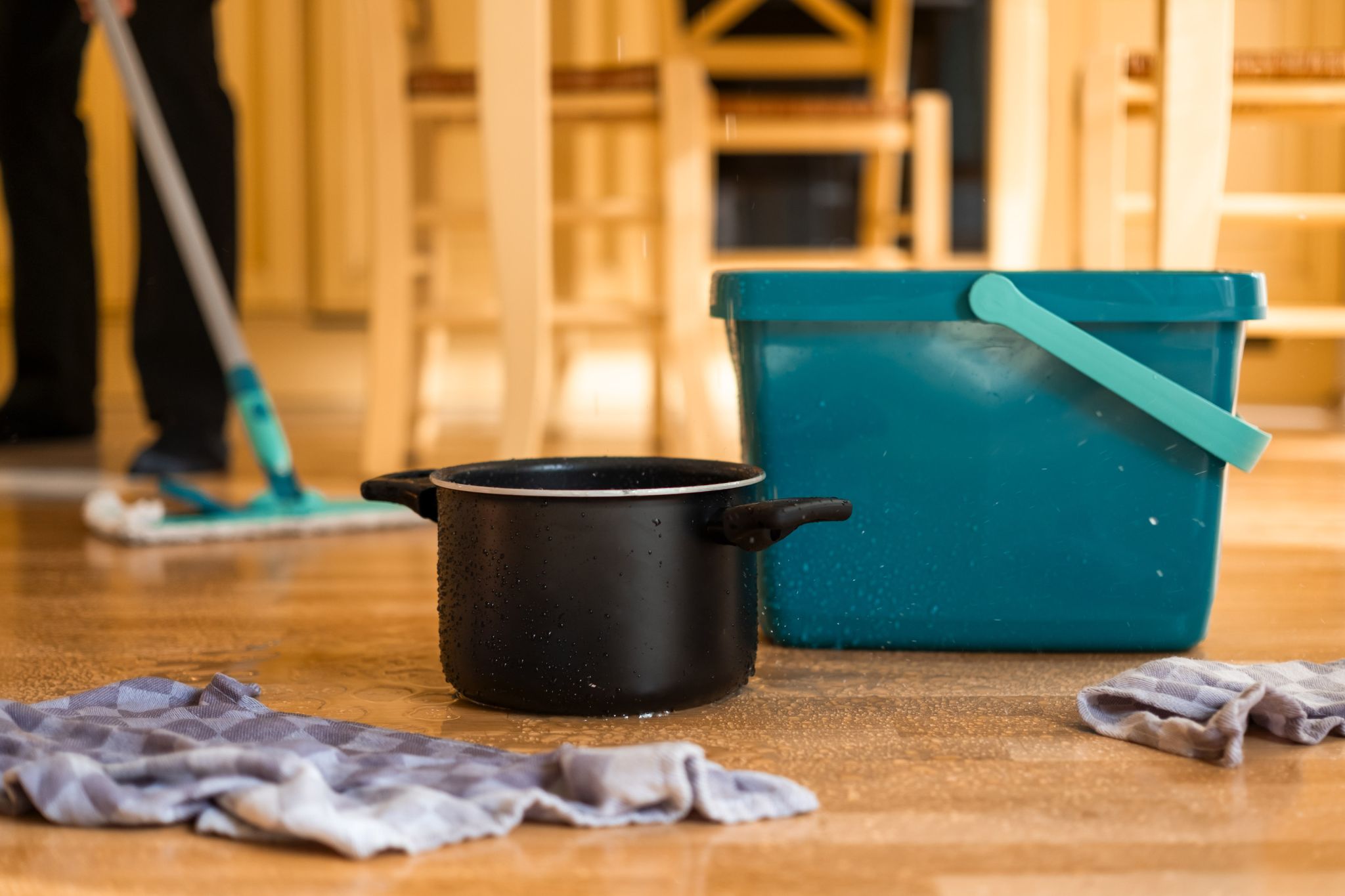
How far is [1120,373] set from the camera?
85 centimetres

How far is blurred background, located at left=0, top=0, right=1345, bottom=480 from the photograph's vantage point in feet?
5.64

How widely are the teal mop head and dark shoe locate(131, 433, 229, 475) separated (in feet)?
1.40

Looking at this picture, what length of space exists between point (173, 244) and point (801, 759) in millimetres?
1579

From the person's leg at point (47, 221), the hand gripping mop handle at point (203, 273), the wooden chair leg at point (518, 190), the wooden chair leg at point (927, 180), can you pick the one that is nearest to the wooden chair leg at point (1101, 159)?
the wooden chair leg at point (927, 180)

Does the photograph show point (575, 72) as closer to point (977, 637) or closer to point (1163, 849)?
point (977, 637)

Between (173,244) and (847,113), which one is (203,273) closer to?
(173,244)

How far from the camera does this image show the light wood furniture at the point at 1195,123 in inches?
54.4

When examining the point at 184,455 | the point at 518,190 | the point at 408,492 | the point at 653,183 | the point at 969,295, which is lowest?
the point at 184,455

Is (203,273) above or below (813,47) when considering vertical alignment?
below

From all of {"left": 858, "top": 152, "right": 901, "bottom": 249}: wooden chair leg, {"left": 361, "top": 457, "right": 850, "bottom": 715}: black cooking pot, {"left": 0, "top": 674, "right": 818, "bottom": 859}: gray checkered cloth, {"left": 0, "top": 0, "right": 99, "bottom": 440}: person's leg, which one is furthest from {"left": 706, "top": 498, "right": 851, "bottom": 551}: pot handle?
{"left": 858, "top": 152, "right": 901, "bottom": 249}: wooden chair leg

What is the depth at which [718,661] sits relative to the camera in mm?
735

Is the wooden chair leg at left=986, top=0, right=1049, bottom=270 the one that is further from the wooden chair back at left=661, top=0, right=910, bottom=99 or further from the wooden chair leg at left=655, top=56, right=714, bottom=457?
the wooden chair back at left=661, top=0, right=910, bottom=99

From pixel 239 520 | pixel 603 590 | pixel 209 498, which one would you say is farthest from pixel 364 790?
pixel 209 498

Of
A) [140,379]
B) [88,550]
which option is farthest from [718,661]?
[140,379]
